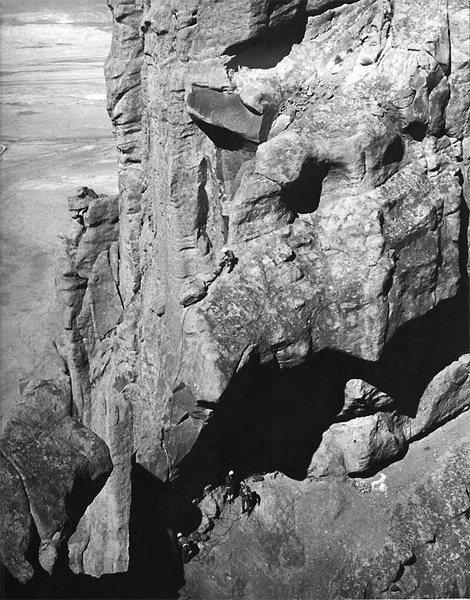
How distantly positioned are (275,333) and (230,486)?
253cm

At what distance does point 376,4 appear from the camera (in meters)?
8.23

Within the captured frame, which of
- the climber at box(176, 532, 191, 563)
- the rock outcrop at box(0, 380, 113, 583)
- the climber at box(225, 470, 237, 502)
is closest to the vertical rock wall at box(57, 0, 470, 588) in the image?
the climber at box(225, 470, 237, 502)

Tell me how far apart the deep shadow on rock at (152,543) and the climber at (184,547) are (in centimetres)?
7

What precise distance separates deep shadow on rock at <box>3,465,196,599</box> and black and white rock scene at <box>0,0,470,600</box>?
3cm

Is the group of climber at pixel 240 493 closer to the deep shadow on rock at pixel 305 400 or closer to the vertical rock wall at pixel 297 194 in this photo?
the deep shadow on rock at pixel 305 400

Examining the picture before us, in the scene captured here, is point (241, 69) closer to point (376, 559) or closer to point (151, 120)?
point (151, 120)

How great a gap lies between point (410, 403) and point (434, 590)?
2206 millimetres

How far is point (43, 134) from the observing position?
22.5 m

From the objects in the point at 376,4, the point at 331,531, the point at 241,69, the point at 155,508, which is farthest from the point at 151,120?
the point at 331,531

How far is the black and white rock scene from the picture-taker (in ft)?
25.8

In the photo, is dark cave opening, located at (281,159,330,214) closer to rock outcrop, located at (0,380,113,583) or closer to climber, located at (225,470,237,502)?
rock outcrop, located at (0,380,113,583)

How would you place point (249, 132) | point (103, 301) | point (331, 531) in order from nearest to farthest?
1. point (249, 132)
2. point (331, 531)
3. point (103, 301)

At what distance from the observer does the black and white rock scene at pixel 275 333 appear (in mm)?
7855

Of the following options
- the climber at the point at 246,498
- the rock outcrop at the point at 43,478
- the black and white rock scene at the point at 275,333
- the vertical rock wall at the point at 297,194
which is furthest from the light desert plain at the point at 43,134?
the rock outcrop at the point at 43,478
